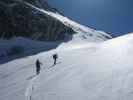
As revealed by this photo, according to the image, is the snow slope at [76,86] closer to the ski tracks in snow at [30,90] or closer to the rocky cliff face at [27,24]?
the ski tracks in snow at [30,90]

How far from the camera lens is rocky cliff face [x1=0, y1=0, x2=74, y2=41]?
73500 mm

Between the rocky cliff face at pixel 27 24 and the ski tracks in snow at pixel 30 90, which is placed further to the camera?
the rocky cliff face at pixel 27 24

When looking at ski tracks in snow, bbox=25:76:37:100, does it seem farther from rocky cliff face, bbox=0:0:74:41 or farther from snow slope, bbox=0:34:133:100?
rocky cliff face, bbox=0:0:74:41

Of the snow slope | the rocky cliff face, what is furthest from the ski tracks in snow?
the rocky cliff face

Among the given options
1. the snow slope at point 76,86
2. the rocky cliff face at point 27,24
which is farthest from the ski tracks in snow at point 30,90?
the rocky cliff face at point 27,24

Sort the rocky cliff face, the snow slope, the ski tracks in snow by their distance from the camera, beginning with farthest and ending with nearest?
the rocky cliff face, the ski tracks in snow, the snow slope

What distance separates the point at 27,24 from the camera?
79.8 metres

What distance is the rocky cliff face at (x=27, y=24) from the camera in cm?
7350

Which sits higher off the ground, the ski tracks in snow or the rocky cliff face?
the rocky cliff face

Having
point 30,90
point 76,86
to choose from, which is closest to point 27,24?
point 30,90

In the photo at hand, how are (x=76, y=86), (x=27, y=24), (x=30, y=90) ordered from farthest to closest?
(x=27, y=24)
(x=30, y=90)
(x=76, y=86)

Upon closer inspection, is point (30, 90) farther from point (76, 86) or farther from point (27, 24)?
point (27, 24)

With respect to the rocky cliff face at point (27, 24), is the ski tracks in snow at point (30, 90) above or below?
below

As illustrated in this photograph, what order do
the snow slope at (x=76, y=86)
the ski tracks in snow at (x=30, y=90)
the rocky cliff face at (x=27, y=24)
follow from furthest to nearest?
the rocky cliff face at (x=27, y=24)
the ski tracks in snow at (x=30, y=90)
the snow slope at (x=76, y=86)
